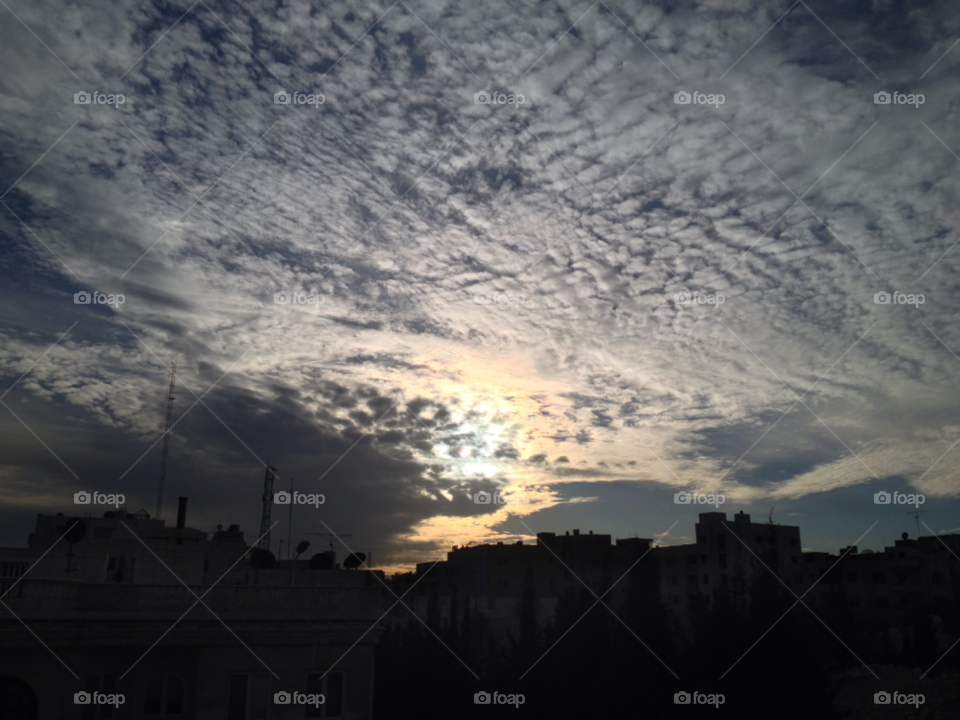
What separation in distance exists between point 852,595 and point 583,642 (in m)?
44.0

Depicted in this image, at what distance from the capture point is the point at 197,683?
18719mm

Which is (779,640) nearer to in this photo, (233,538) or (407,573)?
(233,538)

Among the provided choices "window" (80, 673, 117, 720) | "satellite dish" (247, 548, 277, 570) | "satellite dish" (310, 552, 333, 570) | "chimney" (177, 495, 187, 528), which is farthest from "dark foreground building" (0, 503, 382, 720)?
"chimney" (177, 495, 187, 528)

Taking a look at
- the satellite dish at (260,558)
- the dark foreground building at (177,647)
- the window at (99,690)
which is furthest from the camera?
the satellite dish at (260,558)

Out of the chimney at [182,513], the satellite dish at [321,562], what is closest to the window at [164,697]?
the satellite dish at [321,562]

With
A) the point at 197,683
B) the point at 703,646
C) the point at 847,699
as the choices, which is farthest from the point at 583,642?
the point at 197,683

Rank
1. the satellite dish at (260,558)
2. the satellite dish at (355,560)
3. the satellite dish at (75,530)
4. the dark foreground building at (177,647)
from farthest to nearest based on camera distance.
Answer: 1. the satellite dish at (355,560)
2. the satellite dish at (260,558)
3. the satellite dish at (75,530)
4. the dark foreground building at (177,647)

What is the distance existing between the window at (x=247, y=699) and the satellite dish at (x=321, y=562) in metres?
10.7

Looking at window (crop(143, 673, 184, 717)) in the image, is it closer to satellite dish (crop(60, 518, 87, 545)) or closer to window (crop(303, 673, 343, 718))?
window (crop(303, 673, 343, 718))

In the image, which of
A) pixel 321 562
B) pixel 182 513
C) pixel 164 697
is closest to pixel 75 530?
pixel 164 697

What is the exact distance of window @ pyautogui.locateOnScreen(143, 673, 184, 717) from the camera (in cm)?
1875

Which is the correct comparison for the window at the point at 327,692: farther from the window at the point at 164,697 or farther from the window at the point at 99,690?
the window at the point at 99,690

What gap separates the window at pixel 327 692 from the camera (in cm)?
1962

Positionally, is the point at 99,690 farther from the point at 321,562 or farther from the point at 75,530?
the point at 321,562
